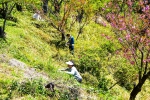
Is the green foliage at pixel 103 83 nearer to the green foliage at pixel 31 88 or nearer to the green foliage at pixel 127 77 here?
the green foliage at pixel 127 77

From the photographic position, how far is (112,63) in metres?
22.9

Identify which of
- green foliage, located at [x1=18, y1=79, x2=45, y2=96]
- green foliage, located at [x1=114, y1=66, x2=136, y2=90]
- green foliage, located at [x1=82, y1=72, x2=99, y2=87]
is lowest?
green foliage, located at [x1=114, y1=66, x2=136, y2=90]

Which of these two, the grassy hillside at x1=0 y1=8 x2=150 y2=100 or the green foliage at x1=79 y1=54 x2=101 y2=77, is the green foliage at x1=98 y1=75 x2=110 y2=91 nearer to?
the grassy hillside at x1=0 y1=8 x2=150 y2=100

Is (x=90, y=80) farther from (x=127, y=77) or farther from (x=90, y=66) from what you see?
(x=127, y=77)

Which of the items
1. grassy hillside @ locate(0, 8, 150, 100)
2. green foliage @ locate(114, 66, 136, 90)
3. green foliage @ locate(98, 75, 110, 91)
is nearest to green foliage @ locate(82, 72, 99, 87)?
grassy hillside @ locate(0, 8, 150, 100)

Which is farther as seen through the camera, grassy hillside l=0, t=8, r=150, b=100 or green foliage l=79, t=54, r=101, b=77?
green foliage l=79, t=54, r=101, b=77

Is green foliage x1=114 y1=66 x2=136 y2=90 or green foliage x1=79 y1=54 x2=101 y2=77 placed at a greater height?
green foliage x1=79 y1=54 x2=101 y2=77

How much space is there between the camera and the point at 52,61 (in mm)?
18875

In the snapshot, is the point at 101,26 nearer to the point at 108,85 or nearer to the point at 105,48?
the point at 105,48

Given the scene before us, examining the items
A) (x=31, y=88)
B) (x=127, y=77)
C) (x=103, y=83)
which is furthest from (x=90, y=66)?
(x=31, y=88)

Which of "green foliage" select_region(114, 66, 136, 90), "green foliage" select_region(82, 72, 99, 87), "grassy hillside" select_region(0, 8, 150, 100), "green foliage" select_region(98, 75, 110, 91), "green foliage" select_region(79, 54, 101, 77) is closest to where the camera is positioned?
"grassy hillside" select_region(0, 8, 150, 100)

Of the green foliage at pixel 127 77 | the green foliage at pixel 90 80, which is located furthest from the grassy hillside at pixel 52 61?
the green foliage at pixel 127 77

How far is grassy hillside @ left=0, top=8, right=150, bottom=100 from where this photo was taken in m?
9.35

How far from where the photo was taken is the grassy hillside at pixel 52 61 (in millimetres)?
9352
